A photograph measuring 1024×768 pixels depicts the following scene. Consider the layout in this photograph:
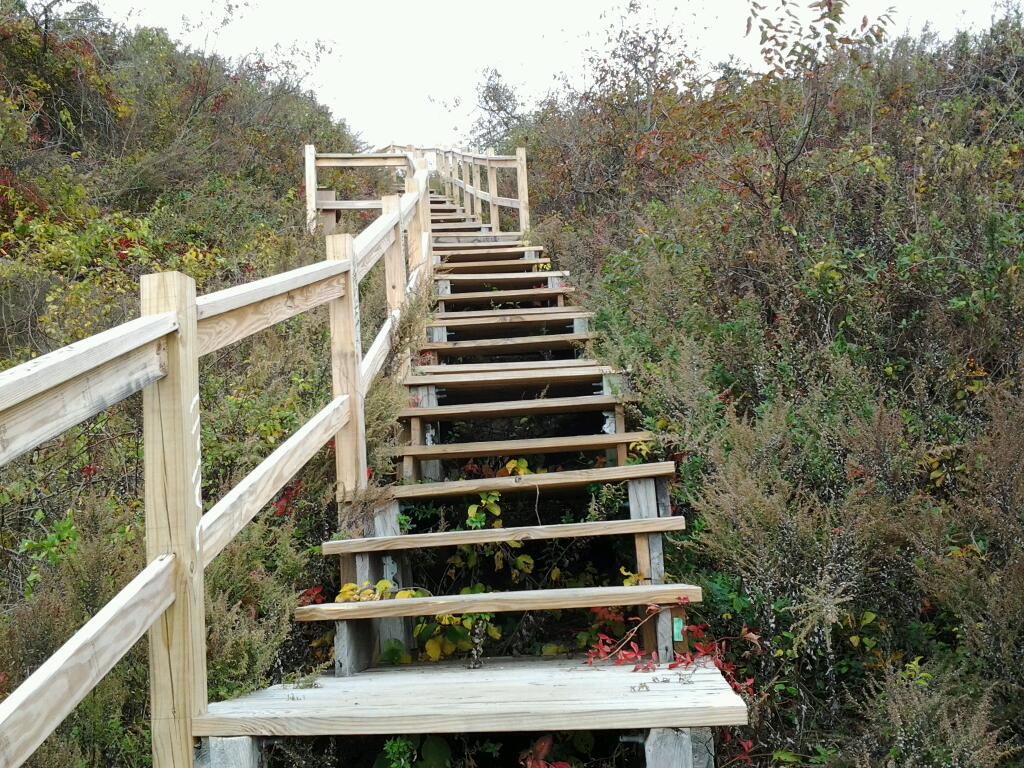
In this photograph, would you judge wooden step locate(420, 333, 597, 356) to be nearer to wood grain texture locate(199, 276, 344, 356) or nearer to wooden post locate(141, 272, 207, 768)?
wood grain texture locate(199, 276, 344, 356)

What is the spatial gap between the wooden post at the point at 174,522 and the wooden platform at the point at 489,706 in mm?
82

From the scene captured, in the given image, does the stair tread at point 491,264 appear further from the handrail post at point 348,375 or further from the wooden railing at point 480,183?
the handrail post at point 348,375

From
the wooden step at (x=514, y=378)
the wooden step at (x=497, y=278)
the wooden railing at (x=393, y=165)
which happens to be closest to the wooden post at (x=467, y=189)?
the wooden railing at (x=393, y=165)

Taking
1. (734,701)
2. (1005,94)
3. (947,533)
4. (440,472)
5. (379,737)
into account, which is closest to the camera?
(734,701)

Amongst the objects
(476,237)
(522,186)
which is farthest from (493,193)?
(522,186)

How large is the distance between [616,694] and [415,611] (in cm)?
97

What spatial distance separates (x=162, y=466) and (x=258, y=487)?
60 cm

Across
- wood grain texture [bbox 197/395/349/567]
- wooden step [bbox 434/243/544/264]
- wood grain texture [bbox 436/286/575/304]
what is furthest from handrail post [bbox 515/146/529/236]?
wood grain texture [bbox 197/395/349/567]

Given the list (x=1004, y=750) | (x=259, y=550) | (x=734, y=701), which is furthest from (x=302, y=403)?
(x=1004, y=750)

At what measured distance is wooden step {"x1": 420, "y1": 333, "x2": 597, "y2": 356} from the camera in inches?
251

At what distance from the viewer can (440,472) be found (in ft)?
17.1

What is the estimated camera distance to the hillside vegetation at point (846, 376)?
3188 mm

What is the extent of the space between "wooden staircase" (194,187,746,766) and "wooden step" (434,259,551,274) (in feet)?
5.31

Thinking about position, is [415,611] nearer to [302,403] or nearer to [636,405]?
[302,403]
